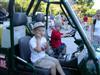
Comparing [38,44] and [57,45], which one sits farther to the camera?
[57,45]

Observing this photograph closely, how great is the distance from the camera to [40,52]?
13.0 feet

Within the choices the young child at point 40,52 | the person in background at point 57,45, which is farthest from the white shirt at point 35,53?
the person in background at point 57,45

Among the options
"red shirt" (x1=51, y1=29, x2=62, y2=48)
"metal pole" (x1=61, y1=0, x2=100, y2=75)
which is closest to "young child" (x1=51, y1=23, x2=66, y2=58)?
"red shirt" (x1=51, y1=29, x2=62, y2=48)

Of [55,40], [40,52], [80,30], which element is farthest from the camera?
[55,40]

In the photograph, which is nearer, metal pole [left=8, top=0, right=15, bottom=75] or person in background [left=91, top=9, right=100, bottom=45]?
metal pole [left=8, top=0, right=15, bottom=75]

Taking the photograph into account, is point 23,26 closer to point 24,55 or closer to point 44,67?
point 24,55

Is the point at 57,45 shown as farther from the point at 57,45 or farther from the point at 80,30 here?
the point at 80,30

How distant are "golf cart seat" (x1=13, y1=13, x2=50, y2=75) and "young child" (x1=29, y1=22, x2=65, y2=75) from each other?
0.28ft

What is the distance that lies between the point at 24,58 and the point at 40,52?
0.88 feet

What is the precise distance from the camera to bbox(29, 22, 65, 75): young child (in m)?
3.85

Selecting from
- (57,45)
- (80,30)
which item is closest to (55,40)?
(57,45)

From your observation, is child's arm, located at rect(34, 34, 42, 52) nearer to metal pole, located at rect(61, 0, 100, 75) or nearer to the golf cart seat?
the golf cart seat

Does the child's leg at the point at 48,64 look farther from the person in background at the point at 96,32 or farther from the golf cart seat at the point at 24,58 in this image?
the person in background at the point at 96,32

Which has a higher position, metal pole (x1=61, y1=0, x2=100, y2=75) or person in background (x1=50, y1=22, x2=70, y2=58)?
metal pole (x1=61, y1=0, x2=100, y2=75)
